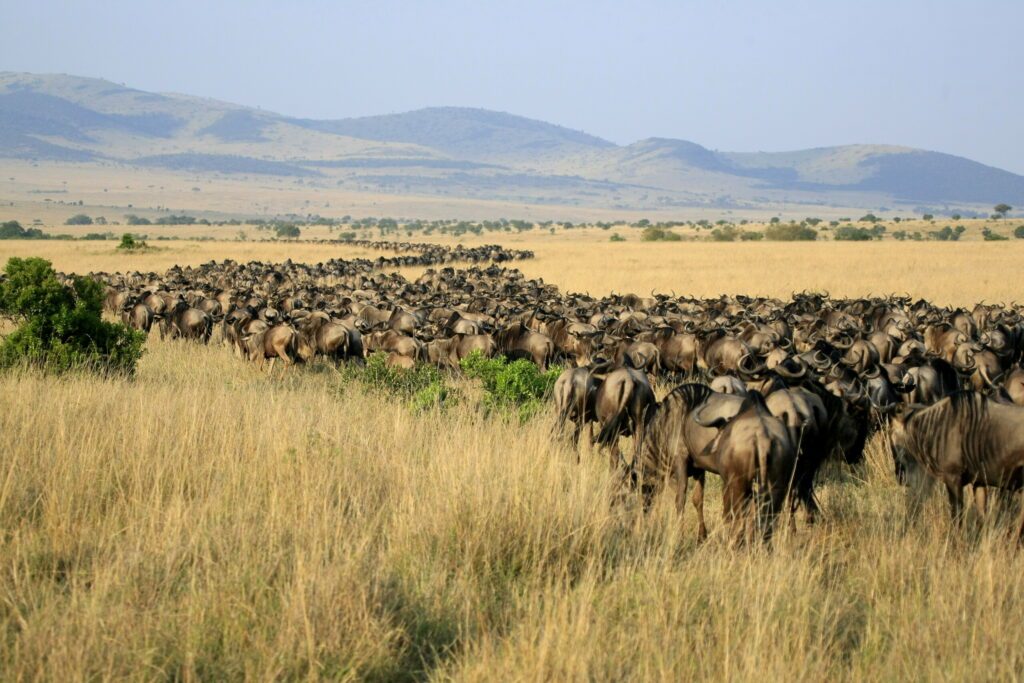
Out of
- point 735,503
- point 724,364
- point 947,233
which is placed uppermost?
point 947,233

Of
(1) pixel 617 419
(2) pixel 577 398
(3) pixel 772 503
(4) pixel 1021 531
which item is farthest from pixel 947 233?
(3) pixel 772 503

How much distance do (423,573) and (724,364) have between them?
7978 millimetres

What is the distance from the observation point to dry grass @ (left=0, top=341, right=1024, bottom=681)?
4414 millimetres

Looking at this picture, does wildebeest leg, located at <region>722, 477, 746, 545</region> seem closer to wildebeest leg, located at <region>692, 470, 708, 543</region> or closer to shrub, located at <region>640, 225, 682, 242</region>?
wildebeest leg, located at <region>692, 470, 708, 543</region>

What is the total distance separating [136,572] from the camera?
496 centimetres

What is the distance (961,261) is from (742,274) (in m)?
10.9

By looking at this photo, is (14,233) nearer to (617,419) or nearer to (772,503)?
(617,419)

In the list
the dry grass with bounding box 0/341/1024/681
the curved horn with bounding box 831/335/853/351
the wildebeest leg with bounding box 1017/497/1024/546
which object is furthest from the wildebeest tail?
the curved horn with bounding box 831/335/853/351

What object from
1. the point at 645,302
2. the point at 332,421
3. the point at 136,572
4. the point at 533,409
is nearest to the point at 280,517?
the point at 136,572

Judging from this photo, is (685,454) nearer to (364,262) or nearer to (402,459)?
(402,459)

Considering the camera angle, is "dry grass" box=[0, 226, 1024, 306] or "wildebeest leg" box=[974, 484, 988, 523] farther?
"dry grass" box=[0, 226, 1024, 306]

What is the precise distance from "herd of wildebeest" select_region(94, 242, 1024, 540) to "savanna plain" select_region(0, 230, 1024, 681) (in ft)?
1.28

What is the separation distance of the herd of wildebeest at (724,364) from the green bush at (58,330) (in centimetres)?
291

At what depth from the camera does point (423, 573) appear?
208 inches
